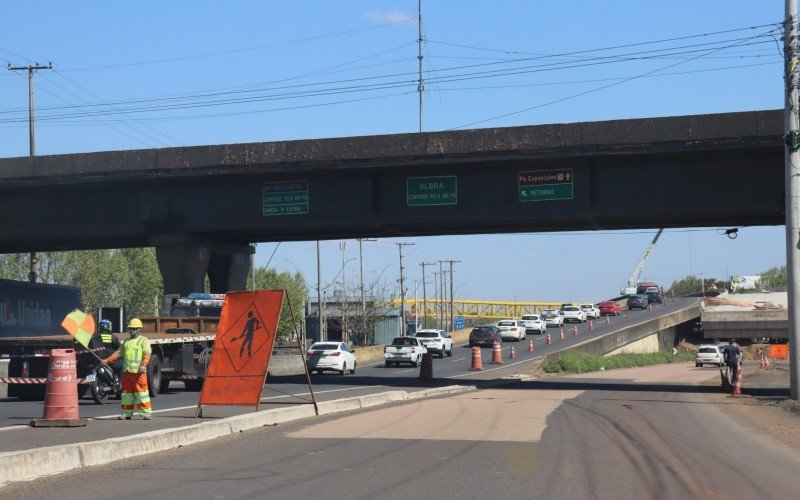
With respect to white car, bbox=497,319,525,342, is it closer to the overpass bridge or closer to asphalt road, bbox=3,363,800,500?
the overpass bridge

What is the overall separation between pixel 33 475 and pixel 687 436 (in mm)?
10607

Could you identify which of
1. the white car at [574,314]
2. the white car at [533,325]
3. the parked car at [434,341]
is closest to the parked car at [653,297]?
the white car at [574,314]

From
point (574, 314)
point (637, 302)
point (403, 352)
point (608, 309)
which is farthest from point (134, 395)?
point (637, 302)

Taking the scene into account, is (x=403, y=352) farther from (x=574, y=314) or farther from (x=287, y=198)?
(x=574, y=314)

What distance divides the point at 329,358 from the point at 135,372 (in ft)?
89.8

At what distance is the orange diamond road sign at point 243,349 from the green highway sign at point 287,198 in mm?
15686

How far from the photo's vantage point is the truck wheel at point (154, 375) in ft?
82.3

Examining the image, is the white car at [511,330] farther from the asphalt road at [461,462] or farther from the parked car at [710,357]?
the asphalt road at [461,462]

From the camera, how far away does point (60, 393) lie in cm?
1518

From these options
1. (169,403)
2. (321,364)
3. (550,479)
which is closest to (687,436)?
(550,479)

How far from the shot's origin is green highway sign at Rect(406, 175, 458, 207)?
105 feet

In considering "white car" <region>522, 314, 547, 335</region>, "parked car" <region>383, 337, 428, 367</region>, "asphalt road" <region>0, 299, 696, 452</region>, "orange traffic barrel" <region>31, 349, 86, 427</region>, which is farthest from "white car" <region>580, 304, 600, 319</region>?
"orange traffic barrel" <region>31, 349, 86, 427</region>

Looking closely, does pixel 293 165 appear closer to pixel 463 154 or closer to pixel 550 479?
pixel 463 154

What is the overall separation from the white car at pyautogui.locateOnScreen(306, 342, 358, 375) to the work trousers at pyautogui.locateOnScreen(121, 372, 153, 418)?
87.3 ft
